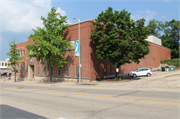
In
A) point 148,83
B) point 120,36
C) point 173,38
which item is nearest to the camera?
point 148,83

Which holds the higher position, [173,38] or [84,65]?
[173,38]

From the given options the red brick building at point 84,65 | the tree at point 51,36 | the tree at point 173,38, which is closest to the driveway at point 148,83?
the red brick building at point 84,65

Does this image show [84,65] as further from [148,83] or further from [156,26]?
[156,26]

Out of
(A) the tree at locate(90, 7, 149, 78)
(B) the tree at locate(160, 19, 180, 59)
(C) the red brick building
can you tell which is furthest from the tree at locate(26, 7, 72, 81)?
(B) the tree at locate(160, 19, 180, 59)

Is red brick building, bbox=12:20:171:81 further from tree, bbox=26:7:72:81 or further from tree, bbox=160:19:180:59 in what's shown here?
tree, bbox=160:19:180:59

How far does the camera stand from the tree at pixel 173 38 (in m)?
65.6

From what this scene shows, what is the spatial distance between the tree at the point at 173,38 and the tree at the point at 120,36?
2043 inches

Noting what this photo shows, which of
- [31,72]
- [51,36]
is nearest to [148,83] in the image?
[51,36]

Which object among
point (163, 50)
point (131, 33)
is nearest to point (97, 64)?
point (131, 33)

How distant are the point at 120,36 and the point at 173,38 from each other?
5589 cm

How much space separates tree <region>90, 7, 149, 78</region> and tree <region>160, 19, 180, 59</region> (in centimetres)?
5189

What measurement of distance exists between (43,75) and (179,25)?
62.6 m

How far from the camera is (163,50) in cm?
5538

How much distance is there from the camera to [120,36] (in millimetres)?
21359
